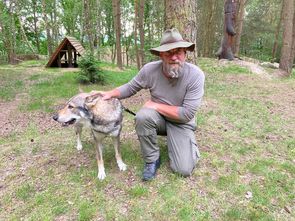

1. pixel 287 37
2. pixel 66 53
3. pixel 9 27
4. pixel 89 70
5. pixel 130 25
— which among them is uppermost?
pixel 130 25

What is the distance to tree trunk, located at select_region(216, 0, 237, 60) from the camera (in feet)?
33.4

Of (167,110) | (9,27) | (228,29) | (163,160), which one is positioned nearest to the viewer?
(167,110)

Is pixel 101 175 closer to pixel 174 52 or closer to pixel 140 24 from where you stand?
pixel 174 52

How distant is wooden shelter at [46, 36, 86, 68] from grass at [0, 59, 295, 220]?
9197 millimetres

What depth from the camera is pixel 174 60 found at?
3.20 metres

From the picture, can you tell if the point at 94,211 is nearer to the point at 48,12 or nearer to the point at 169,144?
the point at 169,144

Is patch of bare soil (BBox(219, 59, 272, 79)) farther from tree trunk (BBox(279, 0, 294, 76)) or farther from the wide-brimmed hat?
the wide-brimmed hat

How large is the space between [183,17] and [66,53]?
1154 centimetres

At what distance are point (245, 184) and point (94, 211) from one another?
5.92 feet

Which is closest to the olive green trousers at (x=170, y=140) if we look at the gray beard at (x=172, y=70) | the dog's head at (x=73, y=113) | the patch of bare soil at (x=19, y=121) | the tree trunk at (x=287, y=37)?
the gray beard at (x=172, y=70)

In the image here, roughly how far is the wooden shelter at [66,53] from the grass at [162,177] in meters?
9.20

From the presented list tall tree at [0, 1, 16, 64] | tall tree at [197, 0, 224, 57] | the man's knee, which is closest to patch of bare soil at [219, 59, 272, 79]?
the man's knee

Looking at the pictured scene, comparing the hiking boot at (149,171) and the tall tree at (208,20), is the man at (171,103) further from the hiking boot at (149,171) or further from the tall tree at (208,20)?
the tall tree at (208,20)

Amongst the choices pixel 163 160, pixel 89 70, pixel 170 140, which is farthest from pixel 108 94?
pixel 89 70
